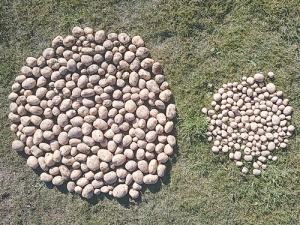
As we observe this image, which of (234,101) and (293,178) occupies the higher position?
(234,101)

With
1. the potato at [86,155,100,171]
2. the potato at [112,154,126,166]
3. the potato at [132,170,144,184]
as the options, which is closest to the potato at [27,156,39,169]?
the potato at [86,155,100,171]

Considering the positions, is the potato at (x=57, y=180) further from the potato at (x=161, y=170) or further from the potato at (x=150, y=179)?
the potato at (x=161, y=170)

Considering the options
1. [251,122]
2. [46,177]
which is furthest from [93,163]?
[251,122]

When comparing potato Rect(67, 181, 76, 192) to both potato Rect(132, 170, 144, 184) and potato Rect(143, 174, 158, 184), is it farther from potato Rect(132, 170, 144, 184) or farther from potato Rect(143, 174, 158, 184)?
potato Rect(143, 174, 158, 184)

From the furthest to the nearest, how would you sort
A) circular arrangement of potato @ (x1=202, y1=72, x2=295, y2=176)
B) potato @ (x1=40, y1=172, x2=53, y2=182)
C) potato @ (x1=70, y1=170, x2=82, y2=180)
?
potato @ (x1=40, y1=172, x2=53, y2=182), potato @ (x1=70, y1=170, x2=82, y2=180), circular arrangement of potato @ (x1=202, y1=72, x2=295, y2=176)

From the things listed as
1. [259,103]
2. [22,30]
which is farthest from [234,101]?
[22,30]

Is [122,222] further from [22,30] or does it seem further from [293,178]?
[22,30]

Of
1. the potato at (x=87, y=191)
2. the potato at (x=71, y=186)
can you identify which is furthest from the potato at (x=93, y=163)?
the potato at (x=71, y=186)

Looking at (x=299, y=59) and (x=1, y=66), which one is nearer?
(x=299, y=59)
